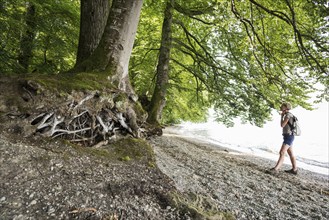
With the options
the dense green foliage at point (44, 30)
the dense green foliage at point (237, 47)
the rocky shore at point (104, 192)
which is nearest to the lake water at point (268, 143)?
the dense green foliage at point (237, 47)

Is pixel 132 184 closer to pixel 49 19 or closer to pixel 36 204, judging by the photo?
pixel 36 204

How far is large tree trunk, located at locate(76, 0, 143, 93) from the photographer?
3.96m

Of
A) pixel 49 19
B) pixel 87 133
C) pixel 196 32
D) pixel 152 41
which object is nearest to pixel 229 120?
pixel 196 32

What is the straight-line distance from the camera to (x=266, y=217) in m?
2.49

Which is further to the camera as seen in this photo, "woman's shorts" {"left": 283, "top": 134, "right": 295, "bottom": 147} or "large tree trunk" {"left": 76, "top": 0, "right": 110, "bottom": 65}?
"woman's shorts" {"left": 283, "top": 134, "right": 295, "bottom": 147}

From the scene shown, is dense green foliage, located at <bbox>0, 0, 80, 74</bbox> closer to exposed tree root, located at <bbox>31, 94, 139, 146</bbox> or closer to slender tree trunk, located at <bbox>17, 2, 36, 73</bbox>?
slender tree trunk, located at <bbox>17, 2, 36, 73</bbox>

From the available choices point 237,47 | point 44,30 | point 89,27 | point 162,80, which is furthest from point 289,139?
point 44,30

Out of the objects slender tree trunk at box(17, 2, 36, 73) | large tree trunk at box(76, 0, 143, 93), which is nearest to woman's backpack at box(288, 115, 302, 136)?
large tree trunk at box(76, 0, 143, 93)

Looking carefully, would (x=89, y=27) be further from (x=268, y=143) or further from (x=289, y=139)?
(x=268, y=143)

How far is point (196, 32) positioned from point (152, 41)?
2.34 meters

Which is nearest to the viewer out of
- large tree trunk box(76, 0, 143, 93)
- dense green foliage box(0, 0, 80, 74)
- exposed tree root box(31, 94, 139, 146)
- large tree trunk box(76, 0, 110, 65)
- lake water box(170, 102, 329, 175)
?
exposed tree root box(31, 94, 139, 146)

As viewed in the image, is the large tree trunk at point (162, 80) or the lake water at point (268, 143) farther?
the lake water at point (268, 143)

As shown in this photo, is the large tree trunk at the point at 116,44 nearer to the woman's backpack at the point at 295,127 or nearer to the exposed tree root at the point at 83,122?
the exposed tree root at the point at 83,122

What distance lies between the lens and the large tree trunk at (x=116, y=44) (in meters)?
3.96
